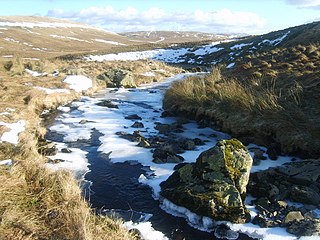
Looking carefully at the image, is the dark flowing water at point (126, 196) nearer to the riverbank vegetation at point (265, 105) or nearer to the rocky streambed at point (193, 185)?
the rocky streambed at point (193, 185)

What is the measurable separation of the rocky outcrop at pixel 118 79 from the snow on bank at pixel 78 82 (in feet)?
8.51

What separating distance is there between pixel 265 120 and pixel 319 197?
5226mm

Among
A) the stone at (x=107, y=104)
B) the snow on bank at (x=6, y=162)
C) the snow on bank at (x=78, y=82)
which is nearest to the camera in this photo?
the snow on bank at (x=6, y=162)

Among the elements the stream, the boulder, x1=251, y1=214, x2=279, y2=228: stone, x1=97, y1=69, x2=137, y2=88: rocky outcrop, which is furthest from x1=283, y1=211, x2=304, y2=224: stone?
x1=97, y1=69, x2=137, y2=88: rocky outcrop

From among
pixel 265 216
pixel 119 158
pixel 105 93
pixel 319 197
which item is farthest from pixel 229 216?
pixel 105 93

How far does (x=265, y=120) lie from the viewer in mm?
13984

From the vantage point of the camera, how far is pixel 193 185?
9.01 meters

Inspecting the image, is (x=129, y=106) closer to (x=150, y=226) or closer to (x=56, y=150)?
(x=56, y=150)

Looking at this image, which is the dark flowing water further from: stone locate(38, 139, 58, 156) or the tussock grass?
the tussock grass

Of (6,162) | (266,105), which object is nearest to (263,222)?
(6,162)

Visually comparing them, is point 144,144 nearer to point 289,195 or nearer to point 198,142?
point 198,142

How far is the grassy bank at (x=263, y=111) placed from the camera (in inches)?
495

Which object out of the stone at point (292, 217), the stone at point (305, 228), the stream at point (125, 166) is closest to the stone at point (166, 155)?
the stream at point (125, 166)

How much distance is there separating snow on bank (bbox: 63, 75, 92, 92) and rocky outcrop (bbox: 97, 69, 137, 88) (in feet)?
8.51
